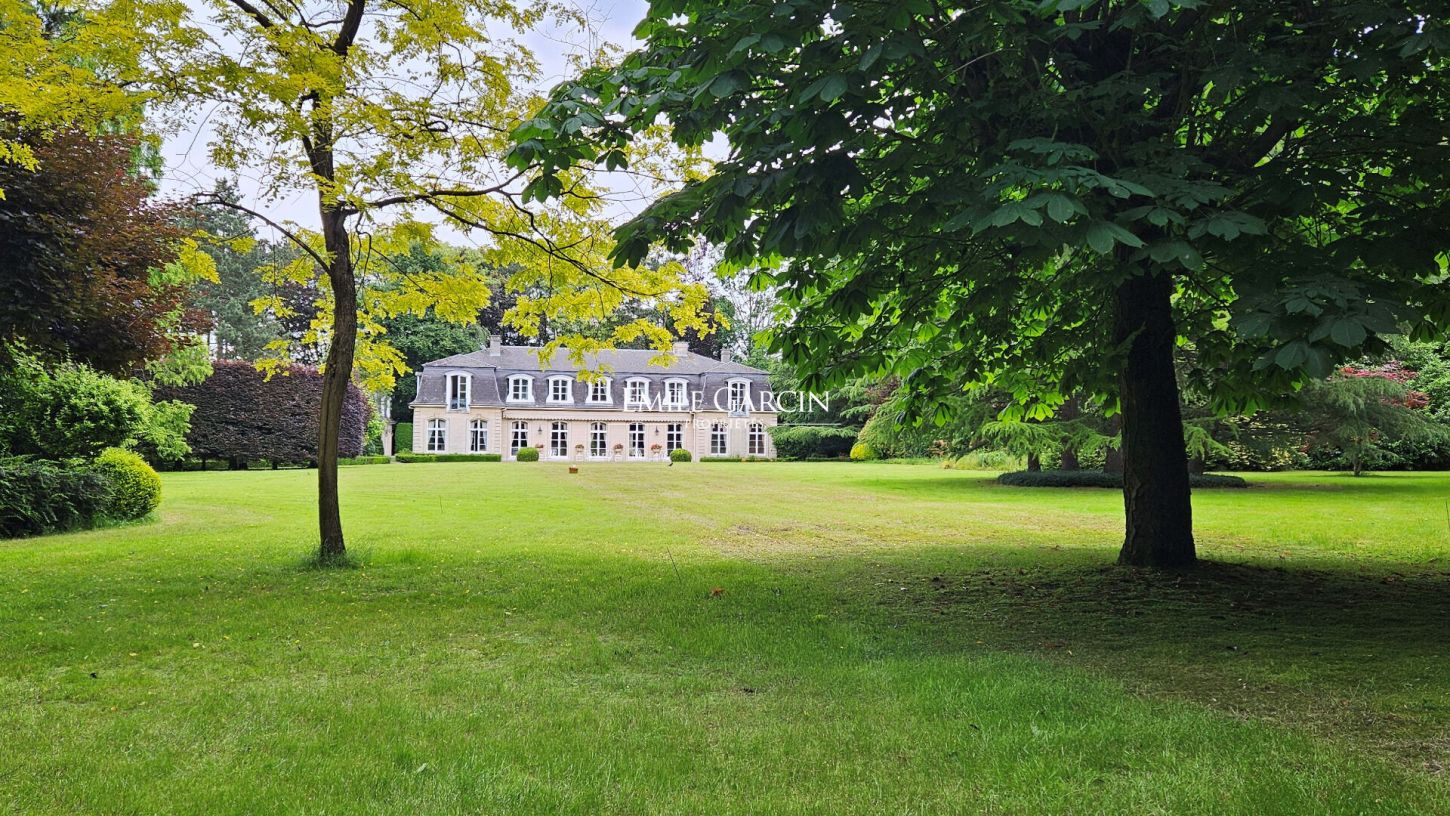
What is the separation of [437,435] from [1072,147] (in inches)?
1587

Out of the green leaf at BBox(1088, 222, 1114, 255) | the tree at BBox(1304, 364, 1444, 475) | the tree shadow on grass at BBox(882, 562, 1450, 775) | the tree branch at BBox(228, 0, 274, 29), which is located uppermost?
the tree branch at BBox(228, 0, 274, 29)

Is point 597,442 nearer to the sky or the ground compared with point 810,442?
nearer to the sky

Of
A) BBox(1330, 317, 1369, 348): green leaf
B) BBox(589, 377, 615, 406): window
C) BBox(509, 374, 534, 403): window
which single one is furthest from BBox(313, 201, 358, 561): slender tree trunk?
BBox(589, 377, 615, 406): window

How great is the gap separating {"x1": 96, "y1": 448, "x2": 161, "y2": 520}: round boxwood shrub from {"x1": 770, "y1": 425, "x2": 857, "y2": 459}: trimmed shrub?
107 feet

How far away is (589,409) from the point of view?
4234cm

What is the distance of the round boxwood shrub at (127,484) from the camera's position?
11.5 m

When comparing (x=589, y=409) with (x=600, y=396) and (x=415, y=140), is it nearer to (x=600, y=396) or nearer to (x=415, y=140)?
(x=600, y=396)

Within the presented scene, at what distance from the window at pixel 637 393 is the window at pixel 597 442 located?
1.83 metres

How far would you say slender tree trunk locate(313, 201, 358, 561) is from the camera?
7.73 m

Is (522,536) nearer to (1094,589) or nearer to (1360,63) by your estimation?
(1094,589)

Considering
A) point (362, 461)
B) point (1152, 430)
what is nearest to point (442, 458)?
point (362, 461)

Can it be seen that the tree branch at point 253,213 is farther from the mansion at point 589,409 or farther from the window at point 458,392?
the window at point 458,392

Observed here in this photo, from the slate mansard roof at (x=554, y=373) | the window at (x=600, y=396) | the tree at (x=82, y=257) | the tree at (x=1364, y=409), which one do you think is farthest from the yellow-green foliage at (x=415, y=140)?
the window at (x=600, y=396)

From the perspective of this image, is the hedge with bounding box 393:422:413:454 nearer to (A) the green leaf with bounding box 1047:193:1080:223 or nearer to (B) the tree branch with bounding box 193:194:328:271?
(B) the tree branch with bounding box 193:194:328:271
